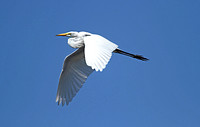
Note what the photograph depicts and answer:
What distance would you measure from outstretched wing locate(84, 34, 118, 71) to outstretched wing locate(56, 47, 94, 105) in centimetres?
129

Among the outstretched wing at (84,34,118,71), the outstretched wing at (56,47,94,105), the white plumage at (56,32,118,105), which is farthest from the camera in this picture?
the outstretched wing at (56,47,94,105)

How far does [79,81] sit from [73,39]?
887mm

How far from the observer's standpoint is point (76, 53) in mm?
6113

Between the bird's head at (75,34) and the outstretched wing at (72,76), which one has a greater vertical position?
the bird's head at (75,34)

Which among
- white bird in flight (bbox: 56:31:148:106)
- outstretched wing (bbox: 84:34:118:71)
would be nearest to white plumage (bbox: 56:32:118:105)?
white bird in flight (bbox: 56:31:148:106)

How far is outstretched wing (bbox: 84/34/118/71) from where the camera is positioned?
403cm

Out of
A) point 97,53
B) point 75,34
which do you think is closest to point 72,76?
point 75,34

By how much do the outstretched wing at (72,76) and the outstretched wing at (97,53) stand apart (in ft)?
4.23

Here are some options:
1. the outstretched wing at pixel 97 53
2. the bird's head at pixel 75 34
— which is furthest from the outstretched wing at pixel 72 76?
the outstretched wing at pixel 97 53

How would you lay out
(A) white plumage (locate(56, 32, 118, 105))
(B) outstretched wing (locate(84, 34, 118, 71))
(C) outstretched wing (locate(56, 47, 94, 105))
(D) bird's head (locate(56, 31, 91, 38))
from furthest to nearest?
(C) outstretched wing (locate(56, 47, 94, 105))
(A) white plumage (locate(56, 32, 118, 105))
(D) bird's head (locate(56, 31, 91, 38))
(B) outstretched wing (locate(84, 34, 118, 71))

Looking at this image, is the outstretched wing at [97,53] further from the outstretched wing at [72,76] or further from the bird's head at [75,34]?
the outstretched wing at [72,76]

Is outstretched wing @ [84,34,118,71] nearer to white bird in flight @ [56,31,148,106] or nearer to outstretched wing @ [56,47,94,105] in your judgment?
white bird in flight @ [56,31,148,106]

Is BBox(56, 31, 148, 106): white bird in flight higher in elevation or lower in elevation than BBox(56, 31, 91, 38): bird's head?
lower

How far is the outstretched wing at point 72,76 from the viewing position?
6059 millimetres
